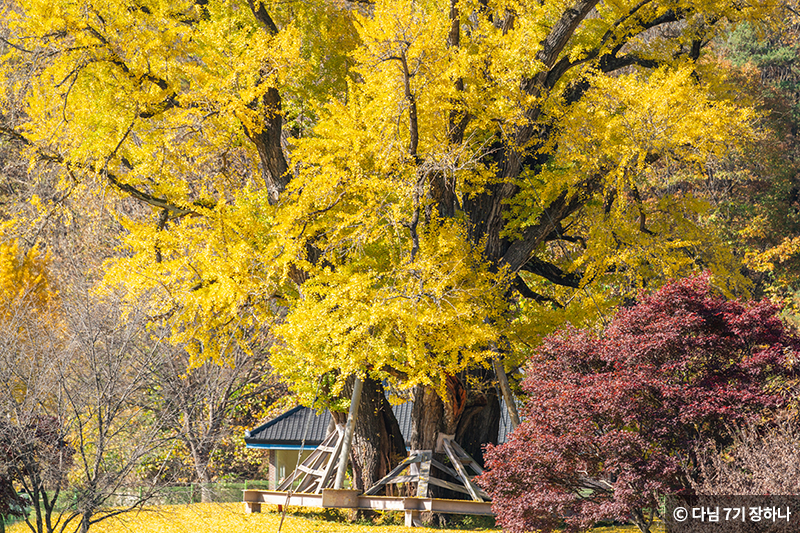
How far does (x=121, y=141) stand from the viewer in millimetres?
13508

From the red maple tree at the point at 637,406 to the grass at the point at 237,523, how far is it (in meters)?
3.80

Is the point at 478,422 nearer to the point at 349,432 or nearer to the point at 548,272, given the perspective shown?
the point at 349,432

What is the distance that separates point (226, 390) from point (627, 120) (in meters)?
13.0

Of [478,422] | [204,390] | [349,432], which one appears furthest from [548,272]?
[204,390]

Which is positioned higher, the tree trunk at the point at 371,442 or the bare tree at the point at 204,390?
the bare tree at the point at 204,390

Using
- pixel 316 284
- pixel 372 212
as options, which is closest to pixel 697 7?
pixel 372 212

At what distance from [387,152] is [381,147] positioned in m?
0.17

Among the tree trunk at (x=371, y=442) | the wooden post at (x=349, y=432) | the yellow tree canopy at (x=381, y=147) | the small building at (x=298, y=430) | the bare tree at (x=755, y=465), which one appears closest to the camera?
the bare tree at (x=755, y=465)

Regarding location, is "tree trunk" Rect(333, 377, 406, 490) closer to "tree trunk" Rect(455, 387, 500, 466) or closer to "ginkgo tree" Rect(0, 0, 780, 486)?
"ginkgo tree" Rect(0, 0, 780, 486)

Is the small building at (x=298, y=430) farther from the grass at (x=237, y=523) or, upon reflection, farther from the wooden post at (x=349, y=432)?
the wooden post at (x=349, y=432)

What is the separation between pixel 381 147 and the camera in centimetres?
1283

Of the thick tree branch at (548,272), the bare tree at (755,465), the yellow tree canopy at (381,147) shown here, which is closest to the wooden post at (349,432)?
the yellow tree canopy at (381,147)

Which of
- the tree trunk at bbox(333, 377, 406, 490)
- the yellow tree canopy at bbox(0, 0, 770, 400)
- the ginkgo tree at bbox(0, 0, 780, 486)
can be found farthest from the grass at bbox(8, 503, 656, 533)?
the yellow tree canopy at bbox(0, 0, 770, 400)

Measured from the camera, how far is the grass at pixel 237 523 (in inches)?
558
